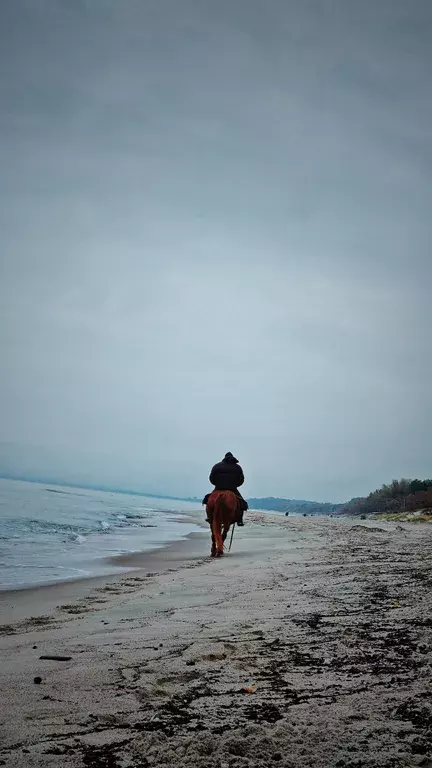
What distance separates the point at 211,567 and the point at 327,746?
707 centimetres

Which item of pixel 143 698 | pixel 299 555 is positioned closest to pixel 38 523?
pixel 299 555

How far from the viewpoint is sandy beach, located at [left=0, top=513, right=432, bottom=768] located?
197 cm

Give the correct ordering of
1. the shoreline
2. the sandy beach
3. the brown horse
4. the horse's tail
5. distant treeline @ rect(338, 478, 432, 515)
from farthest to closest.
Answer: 1. distant treeline @ rect(338, 478, 432, 515)
2. the brown horse
3. the horse's tail
4. the shoreline
5. the sandy beach

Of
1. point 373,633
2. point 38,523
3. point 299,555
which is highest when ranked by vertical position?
point 373,633

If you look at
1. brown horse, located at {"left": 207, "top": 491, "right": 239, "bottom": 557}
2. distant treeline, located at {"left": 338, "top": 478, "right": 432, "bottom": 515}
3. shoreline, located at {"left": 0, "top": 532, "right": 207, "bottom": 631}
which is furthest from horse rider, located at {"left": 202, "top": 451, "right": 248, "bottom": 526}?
distant treeline, located at {"left": 338, "top": 478, "right": 432, "bottom": 515}

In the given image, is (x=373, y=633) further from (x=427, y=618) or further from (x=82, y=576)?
(x=82, y=576)

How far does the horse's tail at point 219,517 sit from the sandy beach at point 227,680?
5.87m

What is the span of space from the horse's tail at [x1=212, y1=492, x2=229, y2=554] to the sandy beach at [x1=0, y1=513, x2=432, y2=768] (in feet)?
19.3

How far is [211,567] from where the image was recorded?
8742 millimetres

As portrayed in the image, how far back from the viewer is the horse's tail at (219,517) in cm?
1151

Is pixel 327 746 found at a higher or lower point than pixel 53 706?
higher

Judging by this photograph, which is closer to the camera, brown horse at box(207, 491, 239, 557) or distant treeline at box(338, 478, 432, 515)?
brown horse at box(207, 491, 239, 557)

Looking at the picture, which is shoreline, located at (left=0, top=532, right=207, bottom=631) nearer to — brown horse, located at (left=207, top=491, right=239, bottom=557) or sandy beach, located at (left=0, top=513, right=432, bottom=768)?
sandy beach, located at (left=0, top=513, right=432, bottom=768)

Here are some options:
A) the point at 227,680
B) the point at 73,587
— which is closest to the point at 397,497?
the point at 73,587
